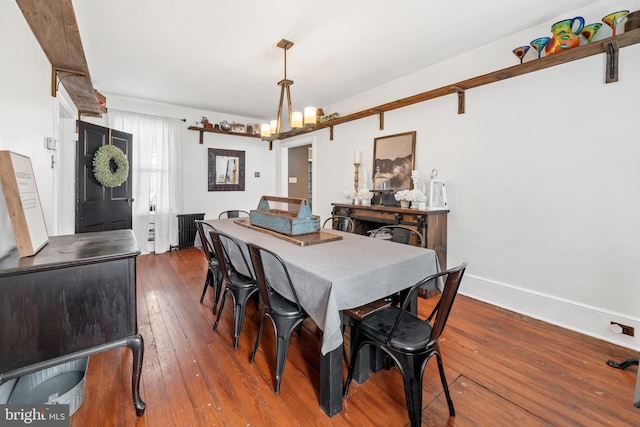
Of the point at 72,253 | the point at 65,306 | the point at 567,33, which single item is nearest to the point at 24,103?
the point at 72,253

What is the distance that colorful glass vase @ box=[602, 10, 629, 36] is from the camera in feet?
6.88

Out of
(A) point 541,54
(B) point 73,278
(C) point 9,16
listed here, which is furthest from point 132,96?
(A) point 541,54

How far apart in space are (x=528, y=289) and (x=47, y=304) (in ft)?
11.9

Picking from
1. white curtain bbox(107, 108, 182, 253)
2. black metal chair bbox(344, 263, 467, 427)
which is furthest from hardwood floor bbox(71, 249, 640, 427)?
white curtain bbox(107, 108, 182, 253)

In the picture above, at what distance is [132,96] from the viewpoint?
4633 millimetres

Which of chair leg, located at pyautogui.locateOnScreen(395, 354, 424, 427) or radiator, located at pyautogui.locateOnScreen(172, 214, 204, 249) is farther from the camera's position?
radiator, located at pyautogui.locateOnScreen(172, 214, 204, 249)

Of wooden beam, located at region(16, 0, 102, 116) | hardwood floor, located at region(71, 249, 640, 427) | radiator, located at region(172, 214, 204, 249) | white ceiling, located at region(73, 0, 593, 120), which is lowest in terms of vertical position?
hardwood floor, located at region(71, 249, 640, 427)

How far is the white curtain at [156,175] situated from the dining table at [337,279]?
12.8 ft

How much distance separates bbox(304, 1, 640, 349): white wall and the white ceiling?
44 cm

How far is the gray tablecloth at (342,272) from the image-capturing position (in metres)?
1.35

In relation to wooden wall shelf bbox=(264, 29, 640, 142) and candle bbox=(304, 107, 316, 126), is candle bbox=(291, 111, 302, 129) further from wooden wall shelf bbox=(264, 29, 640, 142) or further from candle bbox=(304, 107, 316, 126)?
wooden wall shelf bbox=(264, 29, 640, 142)

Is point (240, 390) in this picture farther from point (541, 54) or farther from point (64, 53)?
point (541, 54)

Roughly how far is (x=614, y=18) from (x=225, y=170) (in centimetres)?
571

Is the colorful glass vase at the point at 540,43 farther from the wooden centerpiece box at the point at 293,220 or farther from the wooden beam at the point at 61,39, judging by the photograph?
the wooden beam at the point at 61,39
